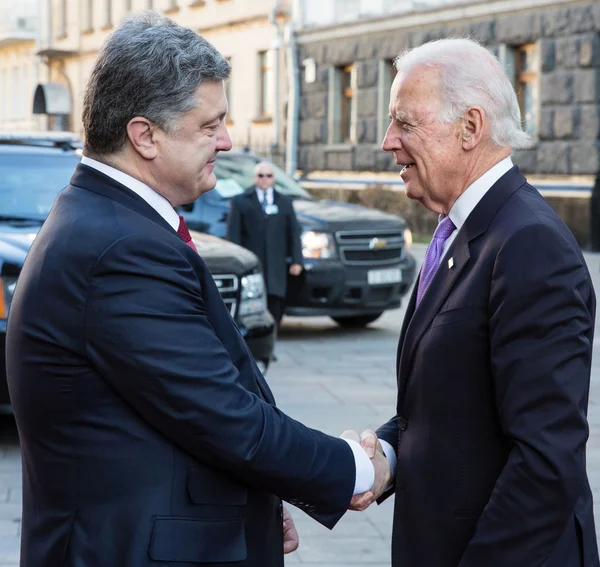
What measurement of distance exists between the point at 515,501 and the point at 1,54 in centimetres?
4782

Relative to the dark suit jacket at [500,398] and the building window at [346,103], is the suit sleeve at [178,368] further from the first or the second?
the building window at [346,103]

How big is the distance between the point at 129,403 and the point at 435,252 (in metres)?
0.91

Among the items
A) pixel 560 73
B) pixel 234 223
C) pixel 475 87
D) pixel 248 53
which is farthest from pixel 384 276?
pixel 248 53

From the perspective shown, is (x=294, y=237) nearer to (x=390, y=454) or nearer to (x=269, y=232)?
(x=269, y=232)

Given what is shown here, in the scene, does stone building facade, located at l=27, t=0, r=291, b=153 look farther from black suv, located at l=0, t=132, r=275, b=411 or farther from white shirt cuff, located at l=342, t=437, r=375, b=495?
white shirt cuff, located at l=342, t=437, r=375, b=495

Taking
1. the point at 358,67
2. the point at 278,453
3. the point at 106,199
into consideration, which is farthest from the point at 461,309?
the point at 358,67

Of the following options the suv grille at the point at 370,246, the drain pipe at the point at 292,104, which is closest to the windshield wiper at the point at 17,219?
the suv grille at the point at 370,246

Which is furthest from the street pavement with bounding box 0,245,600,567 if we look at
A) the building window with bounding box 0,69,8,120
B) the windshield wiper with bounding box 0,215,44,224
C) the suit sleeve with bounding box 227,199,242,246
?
the building window with bounding box 0,69,8,120

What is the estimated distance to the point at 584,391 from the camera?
8.25 ft

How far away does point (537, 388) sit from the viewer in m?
2.45

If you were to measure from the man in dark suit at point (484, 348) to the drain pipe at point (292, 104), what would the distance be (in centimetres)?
2519

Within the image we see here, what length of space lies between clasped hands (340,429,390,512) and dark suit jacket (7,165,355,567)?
33cm

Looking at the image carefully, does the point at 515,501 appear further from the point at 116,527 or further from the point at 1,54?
the point at 1,54

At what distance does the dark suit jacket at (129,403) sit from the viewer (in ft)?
7.63
